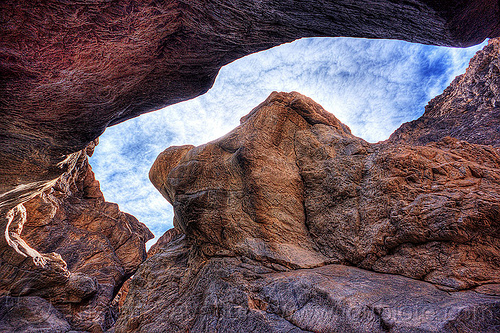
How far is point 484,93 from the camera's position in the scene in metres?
16.3

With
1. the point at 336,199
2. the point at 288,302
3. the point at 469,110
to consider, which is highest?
the point at 469,110

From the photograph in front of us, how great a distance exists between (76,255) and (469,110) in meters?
38.7

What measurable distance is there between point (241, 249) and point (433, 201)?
27.0ft

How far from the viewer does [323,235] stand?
10.8 m

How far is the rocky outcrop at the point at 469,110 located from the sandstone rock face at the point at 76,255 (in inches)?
1092

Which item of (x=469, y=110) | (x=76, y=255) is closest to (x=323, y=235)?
(x=469, y=110)

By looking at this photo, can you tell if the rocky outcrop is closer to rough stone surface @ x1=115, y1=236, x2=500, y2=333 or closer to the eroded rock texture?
the eroded rock texture

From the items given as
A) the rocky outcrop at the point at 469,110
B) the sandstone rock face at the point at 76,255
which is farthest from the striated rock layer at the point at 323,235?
the sandstone rock face at the point at 76,255

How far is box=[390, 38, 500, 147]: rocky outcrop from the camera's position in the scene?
14992 mm

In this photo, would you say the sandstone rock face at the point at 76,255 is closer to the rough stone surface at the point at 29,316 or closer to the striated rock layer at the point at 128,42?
the rough stone surface at the point at 29,316

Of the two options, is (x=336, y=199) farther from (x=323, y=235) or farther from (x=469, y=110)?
(x=469, y=110)

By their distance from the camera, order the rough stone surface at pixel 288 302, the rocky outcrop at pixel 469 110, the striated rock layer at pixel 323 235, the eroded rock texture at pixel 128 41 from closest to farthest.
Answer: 1. the rough stone surface at pixel 288 302
2. the eroded rock texture at pixel 128 41
3. the striated rock layer at pixel 323 235
4. the rocky outcrop at pixel 469 110

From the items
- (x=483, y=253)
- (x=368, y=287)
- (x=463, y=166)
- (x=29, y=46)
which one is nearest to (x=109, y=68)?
(x=29, y=46)

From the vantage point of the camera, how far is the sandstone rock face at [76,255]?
15.1 metres
